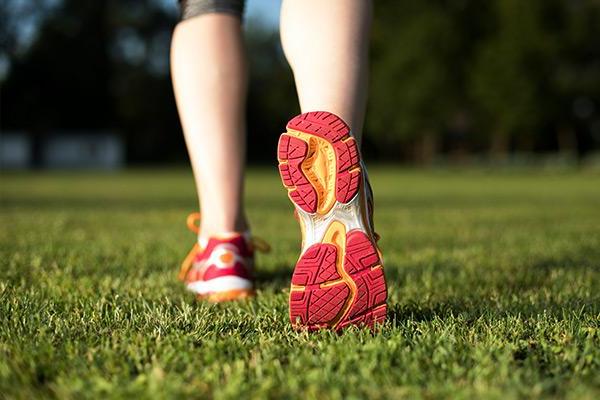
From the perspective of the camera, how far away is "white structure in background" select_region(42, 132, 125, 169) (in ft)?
140

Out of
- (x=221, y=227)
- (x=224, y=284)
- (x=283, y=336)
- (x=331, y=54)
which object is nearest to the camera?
(x=283, y=336)

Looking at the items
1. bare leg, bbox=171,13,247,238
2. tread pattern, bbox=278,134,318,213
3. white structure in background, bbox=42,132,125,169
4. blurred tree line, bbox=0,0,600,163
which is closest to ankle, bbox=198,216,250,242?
bare leg, bbox=171,13,247,238

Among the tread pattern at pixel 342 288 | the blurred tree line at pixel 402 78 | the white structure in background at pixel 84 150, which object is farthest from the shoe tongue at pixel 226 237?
the white structure in background at pixel 84 150

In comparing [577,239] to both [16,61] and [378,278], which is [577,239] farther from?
[16,61]

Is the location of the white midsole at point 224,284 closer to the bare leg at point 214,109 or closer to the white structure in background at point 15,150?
the bare leg at point 214,109

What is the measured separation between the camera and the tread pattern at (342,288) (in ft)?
5.06

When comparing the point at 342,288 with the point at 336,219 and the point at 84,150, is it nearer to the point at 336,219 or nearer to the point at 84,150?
the point at 336,219

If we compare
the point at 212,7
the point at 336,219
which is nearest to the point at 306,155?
the point at 336,219

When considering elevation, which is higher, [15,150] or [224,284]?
[224,284]

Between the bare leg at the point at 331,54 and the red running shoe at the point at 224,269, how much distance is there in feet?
2.01

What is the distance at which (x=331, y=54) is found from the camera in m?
1.77

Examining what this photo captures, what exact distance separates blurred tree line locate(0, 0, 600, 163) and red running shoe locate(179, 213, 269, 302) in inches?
1423

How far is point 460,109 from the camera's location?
40000 millimetres

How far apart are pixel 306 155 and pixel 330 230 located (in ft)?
0.54
